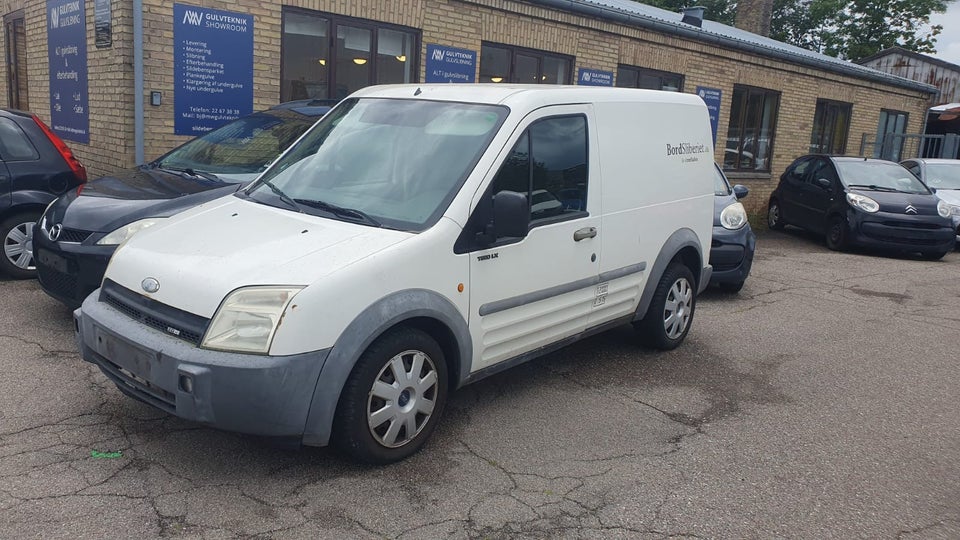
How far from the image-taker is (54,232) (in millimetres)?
5648

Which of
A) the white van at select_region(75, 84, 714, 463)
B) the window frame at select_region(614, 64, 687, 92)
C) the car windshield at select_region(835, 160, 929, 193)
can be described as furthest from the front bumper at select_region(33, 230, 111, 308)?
the car windshield at select_region(835, 160, 929, 193)

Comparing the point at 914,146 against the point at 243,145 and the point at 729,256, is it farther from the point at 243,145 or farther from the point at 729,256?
the point at 243,145

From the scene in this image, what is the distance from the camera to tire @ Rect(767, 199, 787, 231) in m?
14.5

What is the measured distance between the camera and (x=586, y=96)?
495 centimetres

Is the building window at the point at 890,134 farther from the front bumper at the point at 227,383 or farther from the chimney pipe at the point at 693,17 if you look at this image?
the front bumper at the point at 227,383

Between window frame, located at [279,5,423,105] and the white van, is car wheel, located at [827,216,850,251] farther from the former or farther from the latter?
the white van

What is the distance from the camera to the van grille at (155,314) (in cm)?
346

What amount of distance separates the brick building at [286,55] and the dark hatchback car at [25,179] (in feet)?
4.15

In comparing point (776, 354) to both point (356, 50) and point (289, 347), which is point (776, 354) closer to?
point (289, 347)

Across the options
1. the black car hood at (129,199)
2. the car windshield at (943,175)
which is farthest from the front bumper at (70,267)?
the car windshield at (943,175)

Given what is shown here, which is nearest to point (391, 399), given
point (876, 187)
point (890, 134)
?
point (876, 187)

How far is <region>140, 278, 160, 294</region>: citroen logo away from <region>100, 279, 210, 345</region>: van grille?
45 millimetres

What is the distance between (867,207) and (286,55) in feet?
28.4

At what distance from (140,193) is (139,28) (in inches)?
123
